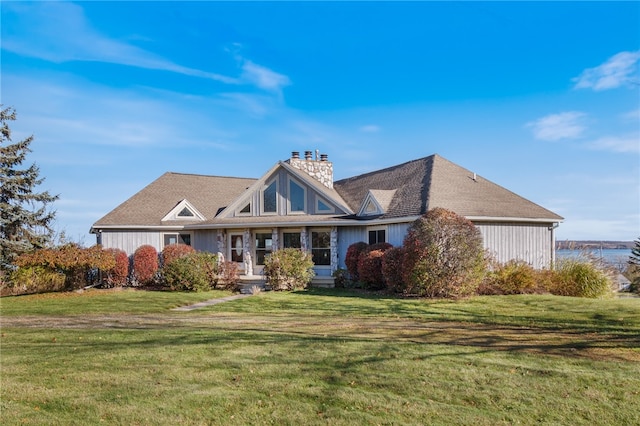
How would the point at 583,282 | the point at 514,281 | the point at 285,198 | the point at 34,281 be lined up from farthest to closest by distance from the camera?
the point at 285,198 < the point at 34,281 < the point at 583,282 < the point at 514,281

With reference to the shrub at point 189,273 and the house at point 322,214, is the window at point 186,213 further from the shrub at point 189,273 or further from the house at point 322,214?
the shrub at point 189,273

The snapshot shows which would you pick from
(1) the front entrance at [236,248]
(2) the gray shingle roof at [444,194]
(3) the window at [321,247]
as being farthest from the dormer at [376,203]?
(1) the front entrance at [236,248]

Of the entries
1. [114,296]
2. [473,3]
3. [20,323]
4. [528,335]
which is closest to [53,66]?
[114,296]

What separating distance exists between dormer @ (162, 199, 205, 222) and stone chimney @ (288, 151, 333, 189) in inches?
221

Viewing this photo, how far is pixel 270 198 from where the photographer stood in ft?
75.5

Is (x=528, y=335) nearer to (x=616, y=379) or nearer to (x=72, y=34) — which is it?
(x=616, y=379)

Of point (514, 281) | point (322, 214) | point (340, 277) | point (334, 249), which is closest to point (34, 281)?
point (322, 214)

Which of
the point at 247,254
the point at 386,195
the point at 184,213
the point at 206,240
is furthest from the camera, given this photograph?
the point at 184,213

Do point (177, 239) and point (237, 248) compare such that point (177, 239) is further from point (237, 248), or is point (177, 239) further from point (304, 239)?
point (304, 239)

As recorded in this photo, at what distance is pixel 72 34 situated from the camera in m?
15.1

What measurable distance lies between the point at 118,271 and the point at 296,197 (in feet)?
28.9

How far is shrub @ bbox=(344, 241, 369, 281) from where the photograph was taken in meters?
19.5

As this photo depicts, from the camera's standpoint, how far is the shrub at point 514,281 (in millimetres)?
16469

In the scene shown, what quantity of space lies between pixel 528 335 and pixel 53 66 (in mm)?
18156
